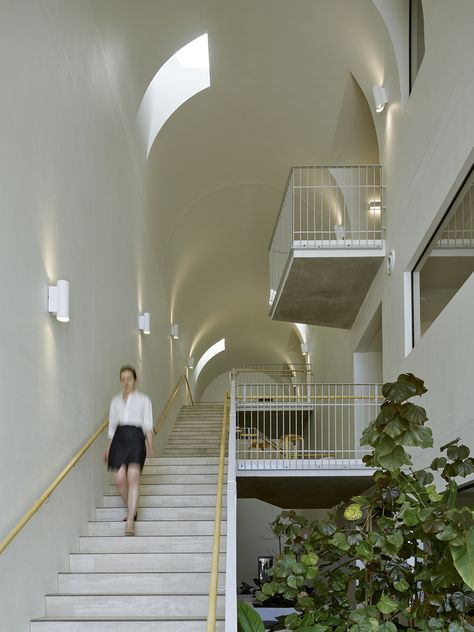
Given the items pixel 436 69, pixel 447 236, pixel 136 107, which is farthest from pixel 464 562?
pixel 136 107

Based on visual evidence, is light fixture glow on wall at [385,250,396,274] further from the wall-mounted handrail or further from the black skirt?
the black skirt

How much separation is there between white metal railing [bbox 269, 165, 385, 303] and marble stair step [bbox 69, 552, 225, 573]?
523 cm

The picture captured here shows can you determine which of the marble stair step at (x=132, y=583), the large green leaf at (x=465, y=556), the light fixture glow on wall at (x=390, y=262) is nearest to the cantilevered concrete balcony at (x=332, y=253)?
the light fixture glow on wall at (x=390, y=262)

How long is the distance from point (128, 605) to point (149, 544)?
118 centimetres

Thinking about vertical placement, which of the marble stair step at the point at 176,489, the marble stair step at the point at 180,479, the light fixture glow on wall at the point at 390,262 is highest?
the light fixture glow on wall at the point at 390,262

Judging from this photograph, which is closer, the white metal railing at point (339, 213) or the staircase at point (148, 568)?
the staircase at point (148, 568)

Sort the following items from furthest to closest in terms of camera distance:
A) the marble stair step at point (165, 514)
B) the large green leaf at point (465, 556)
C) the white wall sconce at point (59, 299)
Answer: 1. the marble stair step at point (165, 514)
2. the white wall sconce at point (59, 299)
3. the large green leaf at point (465, 556)

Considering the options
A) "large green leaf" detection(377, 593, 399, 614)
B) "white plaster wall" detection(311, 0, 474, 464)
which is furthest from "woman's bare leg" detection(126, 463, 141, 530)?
"white plaster wall" detection(311, 0, 474, 464)

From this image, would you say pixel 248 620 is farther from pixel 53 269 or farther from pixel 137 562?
pixel 53 269

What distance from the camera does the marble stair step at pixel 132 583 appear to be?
6.84m

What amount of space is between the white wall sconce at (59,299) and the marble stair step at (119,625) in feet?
7.38

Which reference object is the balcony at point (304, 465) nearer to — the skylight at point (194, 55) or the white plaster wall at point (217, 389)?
the skylight at point (194, 55)

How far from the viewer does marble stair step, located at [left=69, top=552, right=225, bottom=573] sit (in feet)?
23.7

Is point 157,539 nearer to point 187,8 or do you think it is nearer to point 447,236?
point 447,236
